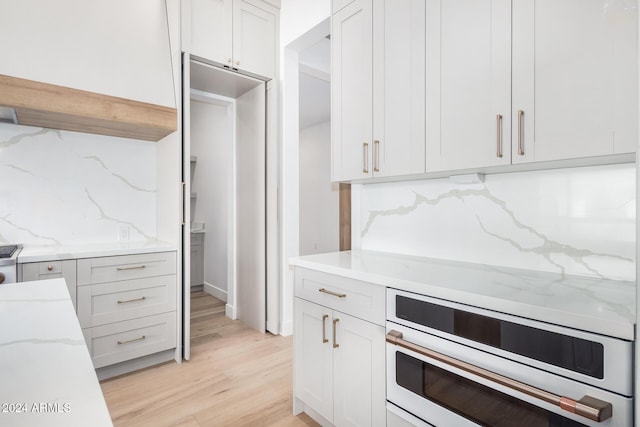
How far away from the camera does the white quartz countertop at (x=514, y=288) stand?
35.3 inches

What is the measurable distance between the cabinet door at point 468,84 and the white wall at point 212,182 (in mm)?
3069

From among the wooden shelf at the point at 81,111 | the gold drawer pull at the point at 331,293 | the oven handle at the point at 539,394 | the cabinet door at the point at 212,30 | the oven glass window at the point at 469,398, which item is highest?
the cabinet door at the point at 212,30

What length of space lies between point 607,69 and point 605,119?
15 cm

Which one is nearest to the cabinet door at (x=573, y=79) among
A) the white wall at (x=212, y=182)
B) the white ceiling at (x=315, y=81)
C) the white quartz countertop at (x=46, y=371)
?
the white quartz countertop at (x=46, y=371)

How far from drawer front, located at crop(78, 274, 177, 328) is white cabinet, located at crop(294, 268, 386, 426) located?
1.15m

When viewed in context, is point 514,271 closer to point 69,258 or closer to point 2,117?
point 69,258

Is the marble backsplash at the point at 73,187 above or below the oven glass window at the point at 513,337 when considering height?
above


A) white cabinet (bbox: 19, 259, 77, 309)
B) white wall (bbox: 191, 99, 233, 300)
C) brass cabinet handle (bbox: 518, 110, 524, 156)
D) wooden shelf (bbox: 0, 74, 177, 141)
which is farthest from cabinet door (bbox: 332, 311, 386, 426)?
white wall (bbox: 191, 99, 233, 300)

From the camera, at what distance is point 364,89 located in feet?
6.07

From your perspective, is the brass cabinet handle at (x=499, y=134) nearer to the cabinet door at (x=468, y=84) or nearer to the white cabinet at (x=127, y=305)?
the cabinet door at (x=468, y=84)

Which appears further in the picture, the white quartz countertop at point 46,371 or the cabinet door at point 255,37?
the cabinet door at point 255,37

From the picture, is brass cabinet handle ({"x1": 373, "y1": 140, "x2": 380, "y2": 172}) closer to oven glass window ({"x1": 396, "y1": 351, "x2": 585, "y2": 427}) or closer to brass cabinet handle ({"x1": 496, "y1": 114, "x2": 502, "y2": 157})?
brass cabinet handle ({"x1": 496, "y1": 114, "x2": 502, "y2": 157})

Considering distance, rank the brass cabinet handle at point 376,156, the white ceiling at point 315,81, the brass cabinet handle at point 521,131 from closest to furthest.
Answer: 1. the brass cabinet handle at point 521,131
2. the brass cabinet handle at point 376,156
3. the white ceiling at point 315,81

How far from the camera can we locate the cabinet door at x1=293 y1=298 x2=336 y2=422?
166 cm
